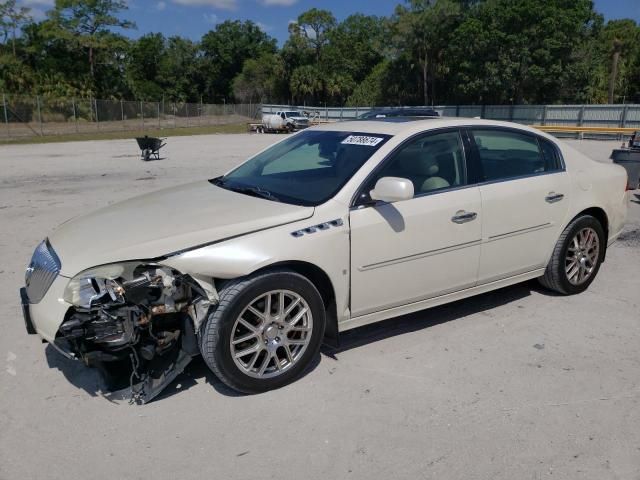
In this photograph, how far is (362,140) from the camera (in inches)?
165

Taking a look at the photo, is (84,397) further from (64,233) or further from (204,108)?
(204,108)

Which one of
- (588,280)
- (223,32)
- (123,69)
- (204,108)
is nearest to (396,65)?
(204,108)

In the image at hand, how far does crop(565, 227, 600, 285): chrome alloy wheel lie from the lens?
5027 millimetres

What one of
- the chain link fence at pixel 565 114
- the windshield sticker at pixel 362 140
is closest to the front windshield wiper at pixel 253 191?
the windshield sticker at pixel 362 140

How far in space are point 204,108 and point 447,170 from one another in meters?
47.6

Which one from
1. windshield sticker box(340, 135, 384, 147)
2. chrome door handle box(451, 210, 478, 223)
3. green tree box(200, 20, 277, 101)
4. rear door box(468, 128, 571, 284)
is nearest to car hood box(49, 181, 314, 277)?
Answer: windshield sticker box(340, 135, 384, 147)

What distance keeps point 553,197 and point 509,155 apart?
516 millimetres

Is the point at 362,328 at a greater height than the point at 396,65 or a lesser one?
lesser

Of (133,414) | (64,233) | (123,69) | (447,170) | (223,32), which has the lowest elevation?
(133,414)

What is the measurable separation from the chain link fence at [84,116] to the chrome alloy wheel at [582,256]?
34.9 metres

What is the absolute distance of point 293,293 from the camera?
3461 millimetres

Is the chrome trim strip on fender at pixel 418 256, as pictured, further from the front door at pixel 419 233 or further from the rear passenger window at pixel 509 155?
the rear passenger window at pixel 509 155

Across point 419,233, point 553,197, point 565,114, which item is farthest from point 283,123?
point 419,233

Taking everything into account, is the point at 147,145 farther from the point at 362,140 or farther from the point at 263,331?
the point at 263,331
